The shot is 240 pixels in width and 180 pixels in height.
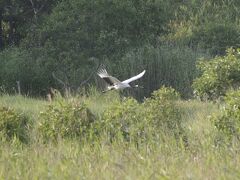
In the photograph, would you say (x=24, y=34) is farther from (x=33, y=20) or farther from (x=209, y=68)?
(x=209, y=68)

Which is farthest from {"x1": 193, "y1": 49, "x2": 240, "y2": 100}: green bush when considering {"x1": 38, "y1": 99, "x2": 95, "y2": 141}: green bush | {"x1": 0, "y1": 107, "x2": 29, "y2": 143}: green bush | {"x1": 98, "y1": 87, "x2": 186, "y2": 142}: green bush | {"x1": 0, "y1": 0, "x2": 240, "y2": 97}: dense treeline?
{"x1": 0, "y1": 0, "x2": 240, "y2": 97}: dense treeline

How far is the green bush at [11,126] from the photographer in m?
9.11

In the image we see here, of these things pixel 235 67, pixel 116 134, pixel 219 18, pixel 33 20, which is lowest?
pixel 219 18

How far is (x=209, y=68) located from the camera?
12.3 m

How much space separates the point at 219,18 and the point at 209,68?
12621mm

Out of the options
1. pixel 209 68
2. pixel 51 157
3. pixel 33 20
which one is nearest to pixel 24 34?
pixel 33 20

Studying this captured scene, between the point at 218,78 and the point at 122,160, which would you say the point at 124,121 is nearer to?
the point at 122,160

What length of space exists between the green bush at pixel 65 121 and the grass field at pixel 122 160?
0.74 meters

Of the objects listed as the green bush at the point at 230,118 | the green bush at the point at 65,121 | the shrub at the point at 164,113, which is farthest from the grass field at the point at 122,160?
the green bush at the point at 65,121

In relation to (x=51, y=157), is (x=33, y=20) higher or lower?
lower

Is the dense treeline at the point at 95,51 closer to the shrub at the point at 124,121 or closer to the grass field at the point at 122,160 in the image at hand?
the shrub at the point at 124,121

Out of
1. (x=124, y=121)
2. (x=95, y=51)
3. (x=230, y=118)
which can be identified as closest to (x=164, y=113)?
(x=124, y=121)

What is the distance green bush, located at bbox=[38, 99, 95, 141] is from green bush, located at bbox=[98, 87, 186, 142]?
0.30m

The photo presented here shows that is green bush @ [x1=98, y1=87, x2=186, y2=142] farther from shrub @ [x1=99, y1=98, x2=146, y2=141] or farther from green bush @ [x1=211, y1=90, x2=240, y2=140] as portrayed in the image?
green bush @ [x1=211, y1=90, x2=240, y2=140]
